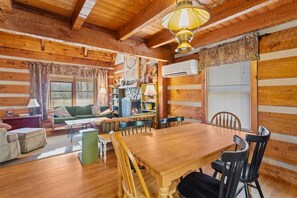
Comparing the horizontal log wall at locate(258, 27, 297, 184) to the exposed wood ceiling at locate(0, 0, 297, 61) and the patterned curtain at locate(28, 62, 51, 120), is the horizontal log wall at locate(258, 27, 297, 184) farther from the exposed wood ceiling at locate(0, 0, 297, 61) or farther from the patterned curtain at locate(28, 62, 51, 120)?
the patterned curtain at locate(28, 62, 51, 120)

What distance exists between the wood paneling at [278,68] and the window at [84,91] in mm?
6370

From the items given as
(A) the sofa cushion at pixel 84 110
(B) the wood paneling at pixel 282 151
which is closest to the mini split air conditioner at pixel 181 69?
(B) the wood paneling at pixel 282 151

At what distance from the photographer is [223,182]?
111 centimetres

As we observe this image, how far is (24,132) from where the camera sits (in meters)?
3.53

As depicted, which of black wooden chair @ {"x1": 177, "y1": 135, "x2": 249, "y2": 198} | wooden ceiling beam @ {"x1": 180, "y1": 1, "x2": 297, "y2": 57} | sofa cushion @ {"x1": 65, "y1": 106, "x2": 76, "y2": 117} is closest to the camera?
black wooden chair @ {"x1": 177, "y1": 135, "x2": 249, "y2": 198}

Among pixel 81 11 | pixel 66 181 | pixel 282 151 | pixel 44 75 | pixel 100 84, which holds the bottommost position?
pixel 66 181

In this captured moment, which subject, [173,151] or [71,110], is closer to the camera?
[173,151]

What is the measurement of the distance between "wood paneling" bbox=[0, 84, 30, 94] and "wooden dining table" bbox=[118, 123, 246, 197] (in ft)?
17.8

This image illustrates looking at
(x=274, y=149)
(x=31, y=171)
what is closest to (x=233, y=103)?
(x=274, y=149)

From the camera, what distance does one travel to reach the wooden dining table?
3.82 feet

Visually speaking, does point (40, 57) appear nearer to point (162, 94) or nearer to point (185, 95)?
point (162, 94)

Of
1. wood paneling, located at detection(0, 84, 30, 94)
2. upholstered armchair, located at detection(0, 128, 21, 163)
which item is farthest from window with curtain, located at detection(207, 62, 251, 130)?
wood paneling, located at detection(0, 84, 30, 94)

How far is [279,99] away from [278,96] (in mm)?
48

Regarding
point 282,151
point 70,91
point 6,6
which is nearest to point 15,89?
point 70,91
